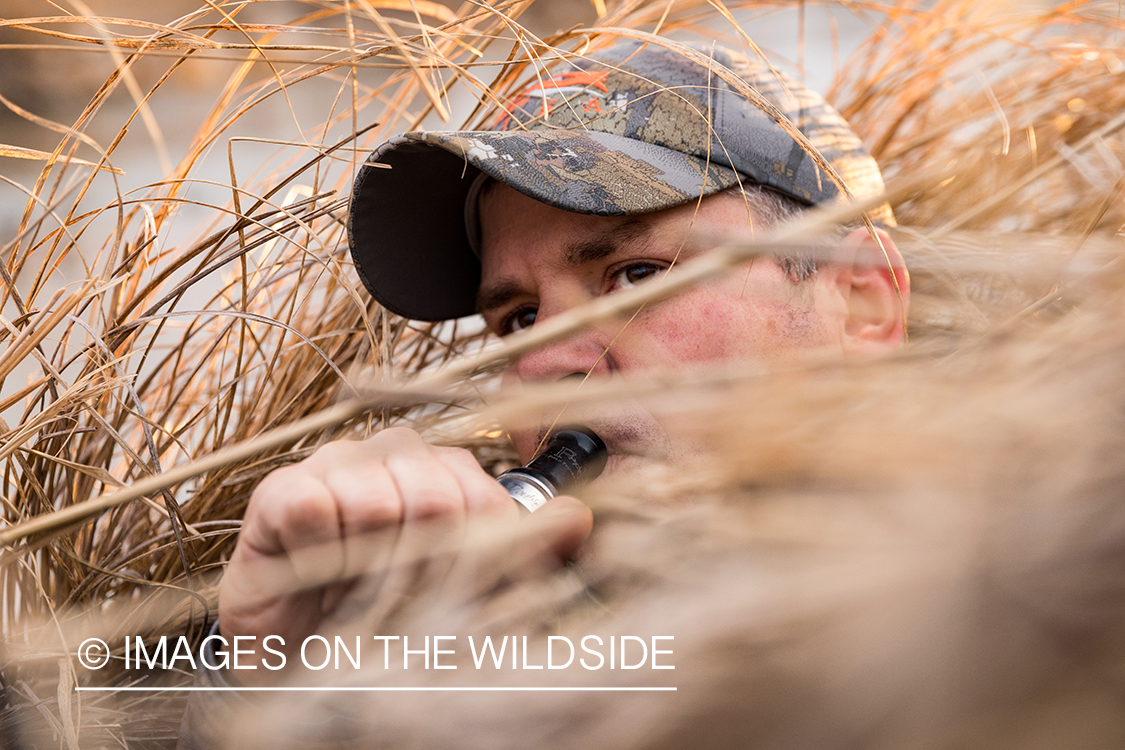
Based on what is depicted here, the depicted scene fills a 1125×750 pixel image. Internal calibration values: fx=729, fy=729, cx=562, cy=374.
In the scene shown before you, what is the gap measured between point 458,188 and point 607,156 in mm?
261

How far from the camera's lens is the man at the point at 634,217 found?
32.5 inches

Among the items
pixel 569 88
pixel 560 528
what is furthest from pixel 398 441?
pixel 569 88

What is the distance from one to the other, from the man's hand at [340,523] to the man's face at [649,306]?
0.25 meters

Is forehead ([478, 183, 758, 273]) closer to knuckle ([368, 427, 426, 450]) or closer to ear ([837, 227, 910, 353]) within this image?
ear ([837, 227, 910, 353])

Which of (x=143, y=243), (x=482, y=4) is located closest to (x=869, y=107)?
(x=482, y=4)

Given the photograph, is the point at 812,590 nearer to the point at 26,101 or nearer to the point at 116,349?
the point at 116,349

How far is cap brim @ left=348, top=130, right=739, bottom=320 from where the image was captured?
0.82m

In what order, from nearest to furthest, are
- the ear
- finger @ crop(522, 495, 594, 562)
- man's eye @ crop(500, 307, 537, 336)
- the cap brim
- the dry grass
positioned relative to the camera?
the dry grass → finger @ crop(522, 495, 594, 562) → the cap brim → the ear → man's eye @ crop(500, 307, 537, 336)

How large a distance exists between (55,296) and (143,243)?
0.32 ft

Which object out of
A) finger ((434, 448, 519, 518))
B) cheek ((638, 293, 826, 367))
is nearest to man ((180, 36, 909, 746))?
cheek ((638, 293, 826, 367))

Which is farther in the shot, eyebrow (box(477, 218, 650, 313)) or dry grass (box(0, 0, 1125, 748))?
eyebrow (box(477, 218, 650, 313))

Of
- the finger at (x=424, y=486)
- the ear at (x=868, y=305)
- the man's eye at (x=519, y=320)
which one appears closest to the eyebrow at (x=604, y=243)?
the man's eye at (x=519, y=320)

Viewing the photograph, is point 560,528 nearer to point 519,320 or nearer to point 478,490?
point 478,490

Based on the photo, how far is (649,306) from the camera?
0.82m
